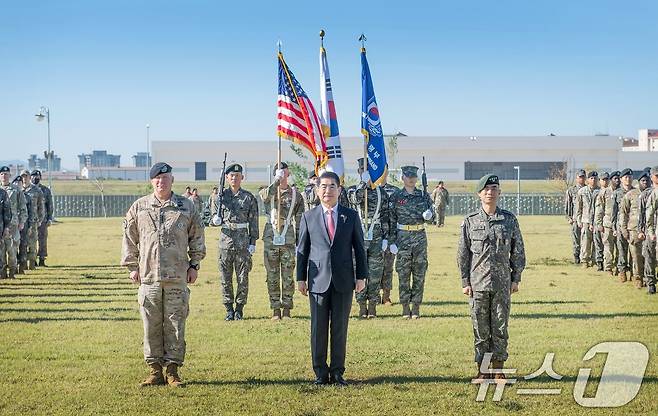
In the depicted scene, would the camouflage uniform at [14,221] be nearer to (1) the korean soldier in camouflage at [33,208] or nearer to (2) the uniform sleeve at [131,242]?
(1) the korean soldier in camouflage at [33,208]

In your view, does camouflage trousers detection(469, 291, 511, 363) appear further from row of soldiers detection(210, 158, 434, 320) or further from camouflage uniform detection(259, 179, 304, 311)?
camouflage uniform detection(259, 179, 304, 311)

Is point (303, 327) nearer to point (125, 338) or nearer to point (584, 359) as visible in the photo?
point (125, 338)

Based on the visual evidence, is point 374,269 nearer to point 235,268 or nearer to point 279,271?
point 279,271

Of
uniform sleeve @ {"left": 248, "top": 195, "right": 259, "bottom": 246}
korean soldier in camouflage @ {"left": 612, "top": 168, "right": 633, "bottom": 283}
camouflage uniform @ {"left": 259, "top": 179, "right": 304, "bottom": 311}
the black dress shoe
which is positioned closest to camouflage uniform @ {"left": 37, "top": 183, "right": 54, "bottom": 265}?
uniform sleeve @ {"left": 248, "top": 195, "right": 259, "bottom": 246}

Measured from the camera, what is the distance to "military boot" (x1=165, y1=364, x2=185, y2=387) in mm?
9375

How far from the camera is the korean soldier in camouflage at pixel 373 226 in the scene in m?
14.5

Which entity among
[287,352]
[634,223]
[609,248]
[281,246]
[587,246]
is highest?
[634,223]

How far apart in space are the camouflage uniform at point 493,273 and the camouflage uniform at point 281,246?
533cm

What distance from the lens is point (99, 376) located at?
9977 mm

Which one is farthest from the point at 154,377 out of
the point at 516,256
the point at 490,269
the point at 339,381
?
the point at 516,256

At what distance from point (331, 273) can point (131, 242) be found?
2.15 metres

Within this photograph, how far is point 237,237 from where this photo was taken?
14.2 metres

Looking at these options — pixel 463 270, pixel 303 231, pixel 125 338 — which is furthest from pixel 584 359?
pixel 125 338

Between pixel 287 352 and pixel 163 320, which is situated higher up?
pixel 163 320
